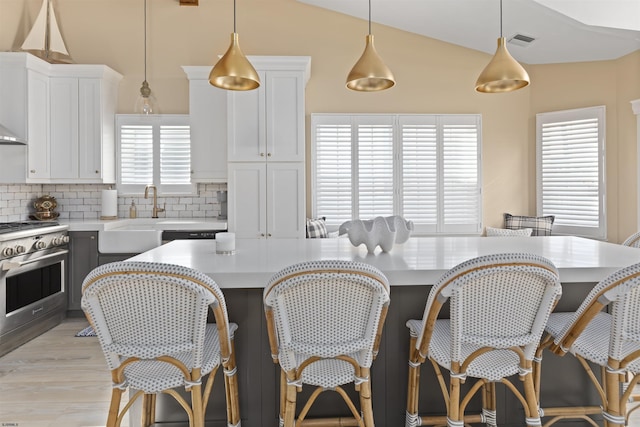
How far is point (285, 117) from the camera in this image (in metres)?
4.07

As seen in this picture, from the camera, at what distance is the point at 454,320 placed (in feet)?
4.68

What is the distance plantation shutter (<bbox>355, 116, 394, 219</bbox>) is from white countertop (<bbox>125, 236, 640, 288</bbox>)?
2125 millimetres

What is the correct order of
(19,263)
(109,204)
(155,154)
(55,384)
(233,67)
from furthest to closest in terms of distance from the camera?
(155,154), (109,204), (19,263), (55,384), (233,67)

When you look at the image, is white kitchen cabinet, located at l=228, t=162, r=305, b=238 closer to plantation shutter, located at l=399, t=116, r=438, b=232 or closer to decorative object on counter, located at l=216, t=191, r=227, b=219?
decorative object on counter, located at l=216, t=191, r=227, b=219

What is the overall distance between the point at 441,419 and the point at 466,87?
13.2ft

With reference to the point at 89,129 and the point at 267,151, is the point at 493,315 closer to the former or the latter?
the point at 267,151

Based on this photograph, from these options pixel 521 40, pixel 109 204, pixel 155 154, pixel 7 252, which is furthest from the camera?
pixel 155 154

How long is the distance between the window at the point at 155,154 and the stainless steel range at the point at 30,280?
100cm

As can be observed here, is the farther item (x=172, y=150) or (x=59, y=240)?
(x=172, y=150)

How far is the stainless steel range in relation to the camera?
3168 millimetres

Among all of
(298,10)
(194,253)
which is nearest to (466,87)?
(298,10)

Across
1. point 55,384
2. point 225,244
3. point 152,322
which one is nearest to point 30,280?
point 55,384

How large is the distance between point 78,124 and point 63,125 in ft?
0.48

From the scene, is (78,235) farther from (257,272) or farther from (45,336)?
(257,272)
